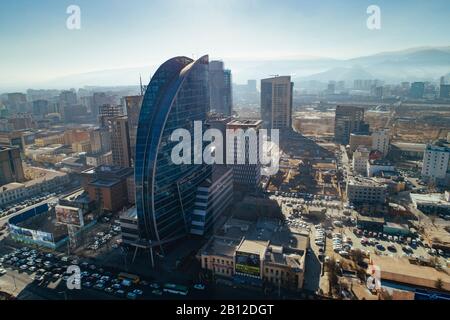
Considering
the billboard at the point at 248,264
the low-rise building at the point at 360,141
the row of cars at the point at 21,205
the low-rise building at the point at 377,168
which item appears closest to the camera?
the billboard at the point at 248,264

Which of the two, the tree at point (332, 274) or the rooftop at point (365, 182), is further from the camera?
the rooftop at point (365, 182)

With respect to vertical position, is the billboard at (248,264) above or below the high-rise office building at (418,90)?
below

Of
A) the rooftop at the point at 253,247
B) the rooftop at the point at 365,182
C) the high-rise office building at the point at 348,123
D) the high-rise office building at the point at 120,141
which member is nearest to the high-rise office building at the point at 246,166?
the rooftop at the point at 365,182

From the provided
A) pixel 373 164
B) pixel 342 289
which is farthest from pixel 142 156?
pixel 373 164

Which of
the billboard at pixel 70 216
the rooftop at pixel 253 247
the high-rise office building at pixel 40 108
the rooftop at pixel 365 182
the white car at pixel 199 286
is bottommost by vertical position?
the white car at pixel 199 286

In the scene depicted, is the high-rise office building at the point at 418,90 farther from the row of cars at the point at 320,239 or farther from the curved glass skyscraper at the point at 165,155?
the curved glass skyscraper at the point at 165,155

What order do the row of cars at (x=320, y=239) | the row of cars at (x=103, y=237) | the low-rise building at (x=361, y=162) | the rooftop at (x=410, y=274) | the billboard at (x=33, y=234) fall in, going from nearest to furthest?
the rooftop at (x=410, y=274)
the row of cars at (x=320, y=239)
the billboard at (x=33, y=234)
the row of cars at (x=103, y=237)
the low-rise building at (x=361, y=162)
